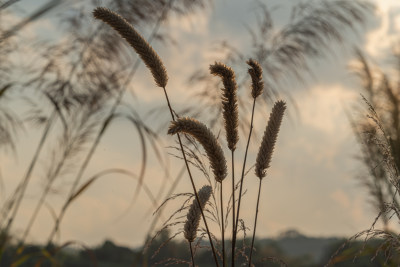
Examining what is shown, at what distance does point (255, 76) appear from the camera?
140 centimetres

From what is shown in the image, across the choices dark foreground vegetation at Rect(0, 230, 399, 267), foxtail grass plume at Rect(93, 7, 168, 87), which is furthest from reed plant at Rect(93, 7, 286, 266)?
dark foreground vegetation at Rect(0, 230, 399, 267)

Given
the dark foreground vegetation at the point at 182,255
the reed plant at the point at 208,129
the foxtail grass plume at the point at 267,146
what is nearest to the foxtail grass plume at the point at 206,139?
the reed plant at the point at 208,129

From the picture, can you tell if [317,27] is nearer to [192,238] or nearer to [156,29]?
[156,29]

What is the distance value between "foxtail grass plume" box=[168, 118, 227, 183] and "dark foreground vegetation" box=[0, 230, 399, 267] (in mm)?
387

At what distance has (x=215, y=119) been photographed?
3416mm

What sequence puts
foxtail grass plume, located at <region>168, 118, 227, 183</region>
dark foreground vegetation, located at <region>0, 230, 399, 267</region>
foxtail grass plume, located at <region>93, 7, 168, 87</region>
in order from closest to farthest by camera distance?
foxtail grass plume, located at <region>168, 118, 227, 183</region>
foxtail grass plume, located at <region>93, 7, 168, 87</region>
dark foreground vegetation, located at <region>0, 230, 399, 267</region>

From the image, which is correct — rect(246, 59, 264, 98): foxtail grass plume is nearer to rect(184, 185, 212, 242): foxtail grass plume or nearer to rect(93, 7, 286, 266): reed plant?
rect(93, 7, 286, 266): reed plant

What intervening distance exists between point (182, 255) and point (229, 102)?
8.21 metres

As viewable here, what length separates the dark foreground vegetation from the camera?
197cm

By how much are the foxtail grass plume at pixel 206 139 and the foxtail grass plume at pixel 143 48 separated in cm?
20

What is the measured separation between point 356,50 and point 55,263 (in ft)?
10.6

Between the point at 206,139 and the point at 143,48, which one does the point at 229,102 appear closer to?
the point at 206,139

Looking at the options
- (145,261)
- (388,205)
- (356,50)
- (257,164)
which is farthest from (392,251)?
(356,50)

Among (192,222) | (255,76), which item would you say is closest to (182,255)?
(192,222)
